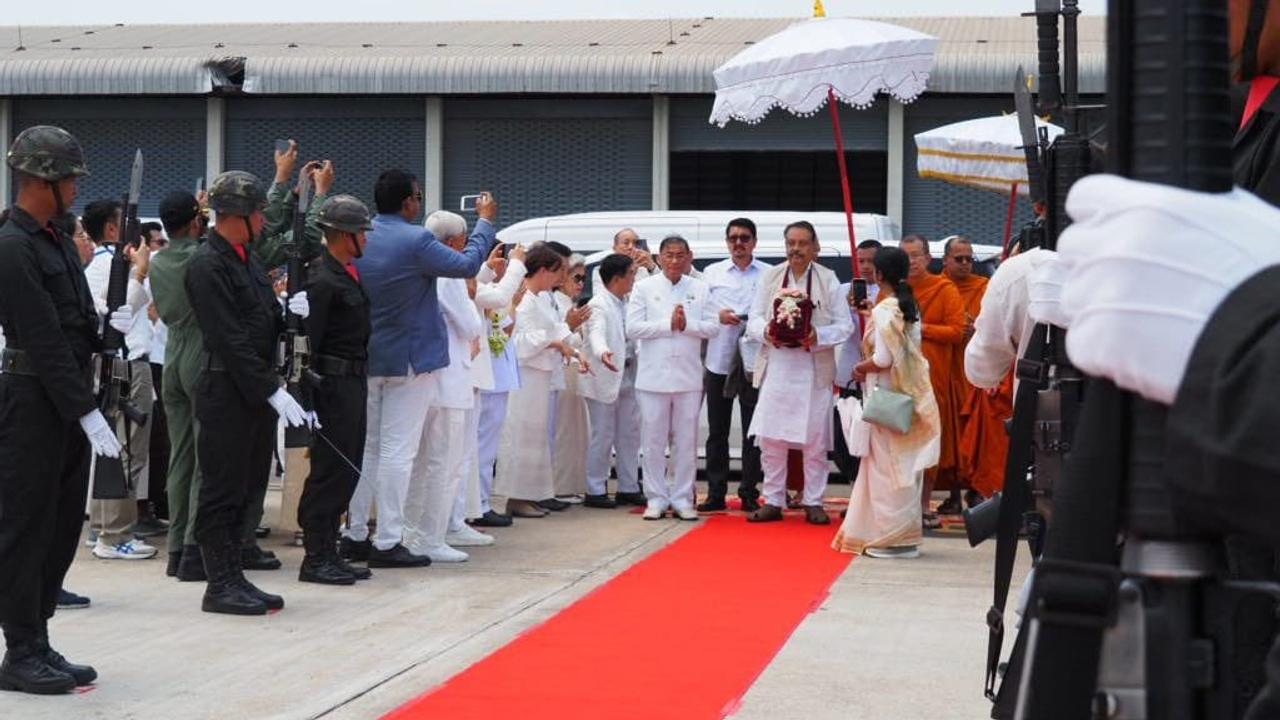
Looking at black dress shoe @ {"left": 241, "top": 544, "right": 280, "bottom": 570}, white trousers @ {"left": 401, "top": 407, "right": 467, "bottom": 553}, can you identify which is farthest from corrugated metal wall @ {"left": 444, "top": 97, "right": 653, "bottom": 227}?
black dress shoe @ {"left": 241, "top": 544, "right": 280, "bottom": 570}

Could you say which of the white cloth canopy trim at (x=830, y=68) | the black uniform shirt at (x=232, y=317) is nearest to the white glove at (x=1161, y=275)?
the black uniform shirt at (x=232, y=317)

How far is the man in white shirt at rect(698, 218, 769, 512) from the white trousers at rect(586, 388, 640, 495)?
715 millimetres

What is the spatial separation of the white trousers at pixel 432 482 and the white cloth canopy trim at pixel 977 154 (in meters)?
5.44

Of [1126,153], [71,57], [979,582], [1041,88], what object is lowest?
[979,582]

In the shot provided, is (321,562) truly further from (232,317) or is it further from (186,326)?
(232,317)

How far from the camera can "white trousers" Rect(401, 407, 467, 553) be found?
9.64 metres

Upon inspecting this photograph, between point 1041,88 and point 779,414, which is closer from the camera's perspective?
point 1041,88

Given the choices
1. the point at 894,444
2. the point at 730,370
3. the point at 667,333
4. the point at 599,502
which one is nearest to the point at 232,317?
the point at 894,444

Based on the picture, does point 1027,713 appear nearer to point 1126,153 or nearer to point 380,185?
point 1126,153

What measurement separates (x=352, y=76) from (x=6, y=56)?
17.4 ft

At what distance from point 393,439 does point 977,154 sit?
20.2 ft

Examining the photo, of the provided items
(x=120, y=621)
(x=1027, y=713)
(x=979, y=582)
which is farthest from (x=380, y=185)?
(x=1027, y=713)

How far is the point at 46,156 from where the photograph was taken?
634 centimetres

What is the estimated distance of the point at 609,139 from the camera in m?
24.6
